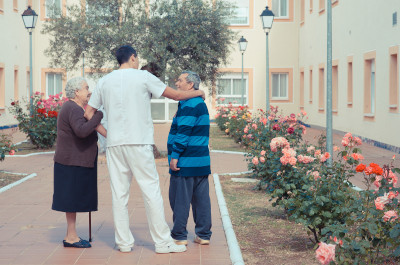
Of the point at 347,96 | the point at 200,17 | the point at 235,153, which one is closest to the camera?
the point at 200,17

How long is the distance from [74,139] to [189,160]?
1111 mm

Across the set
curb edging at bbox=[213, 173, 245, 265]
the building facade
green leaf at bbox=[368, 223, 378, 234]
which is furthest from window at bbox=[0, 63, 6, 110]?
green leaf at bbox=[368, 223, 378, 234]

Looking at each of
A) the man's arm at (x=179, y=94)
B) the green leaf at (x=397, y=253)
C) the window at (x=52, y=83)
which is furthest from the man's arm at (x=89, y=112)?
the window at (x=52, y=83)

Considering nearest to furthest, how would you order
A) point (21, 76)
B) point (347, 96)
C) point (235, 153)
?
point (235, 153)
point (347, 96)
point (21, 76)

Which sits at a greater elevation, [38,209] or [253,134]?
[253,134]

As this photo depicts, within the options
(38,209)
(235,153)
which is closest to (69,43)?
(235,153)

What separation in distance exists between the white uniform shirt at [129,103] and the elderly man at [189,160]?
39cm

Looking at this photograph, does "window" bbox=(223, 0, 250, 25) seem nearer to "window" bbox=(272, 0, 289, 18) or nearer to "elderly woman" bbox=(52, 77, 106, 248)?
"window" bbox=(272, 0, 289, 18)

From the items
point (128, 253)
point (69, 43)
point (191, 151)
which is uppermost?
point (69, 43)

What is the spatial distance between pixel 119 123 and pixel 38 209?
351 centimetres

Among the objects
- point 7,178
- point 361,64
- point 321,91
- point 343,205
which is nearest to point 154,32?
point 7,178

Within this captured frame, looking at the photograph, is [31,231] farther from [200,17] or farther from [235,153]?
[235,153]

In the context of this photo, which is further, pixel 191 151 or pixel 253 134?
pixel 253 134

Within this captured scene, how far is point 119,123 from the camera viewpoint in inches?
254
